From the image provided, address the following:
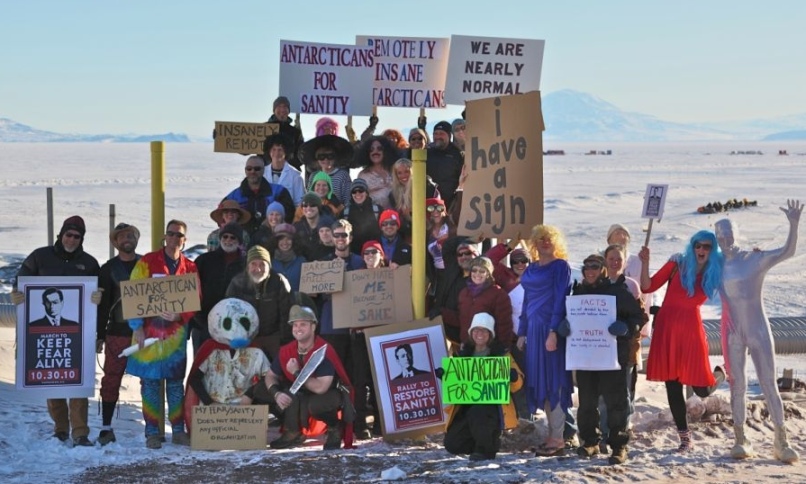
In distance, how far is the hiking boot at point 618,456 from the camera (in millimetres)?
8492

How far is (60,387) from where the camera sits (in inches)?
356

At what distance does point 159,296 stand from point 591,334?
10.8ft

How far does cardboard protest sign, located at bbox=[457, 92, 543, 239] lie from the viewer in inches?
375

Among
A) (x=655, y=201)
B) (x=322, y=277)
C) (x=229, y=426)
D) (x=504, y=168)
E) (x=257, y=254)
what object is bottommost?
(x=229, y=426)

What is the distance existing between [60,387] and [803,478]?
562 centimetres

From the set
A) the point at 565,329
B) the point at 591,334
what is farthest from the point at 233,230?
the point at 591,334

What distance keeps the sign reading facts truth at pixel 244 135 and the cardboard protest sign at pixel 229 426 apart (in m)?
3.73

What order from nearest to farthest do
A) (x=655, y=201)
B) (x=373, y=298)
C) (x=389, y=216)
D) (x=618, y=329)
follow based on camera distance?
1. (x=618, y=329)
2. (x=373, y=298)
3. (x=389, y=216)
4. (x=655, y=201)

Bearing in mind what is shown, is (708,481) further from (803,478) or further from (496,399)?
(496,399)

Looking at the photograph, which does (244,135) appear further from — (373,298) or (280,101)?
(373,298)

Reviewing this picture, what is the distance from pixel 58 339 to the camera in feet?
29.7

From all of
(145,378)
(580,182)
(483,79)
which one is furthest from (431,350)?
(580,182)

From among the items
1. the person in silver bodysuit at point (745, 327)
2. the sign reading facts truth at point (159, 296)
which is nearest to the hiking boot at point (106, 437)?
the sign reading facts truth at point (159, 296)

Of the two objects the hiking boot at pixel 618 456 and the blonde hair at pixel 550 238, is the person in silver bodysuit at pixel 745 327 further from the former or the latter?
the blonde hair at pixel 550 238
